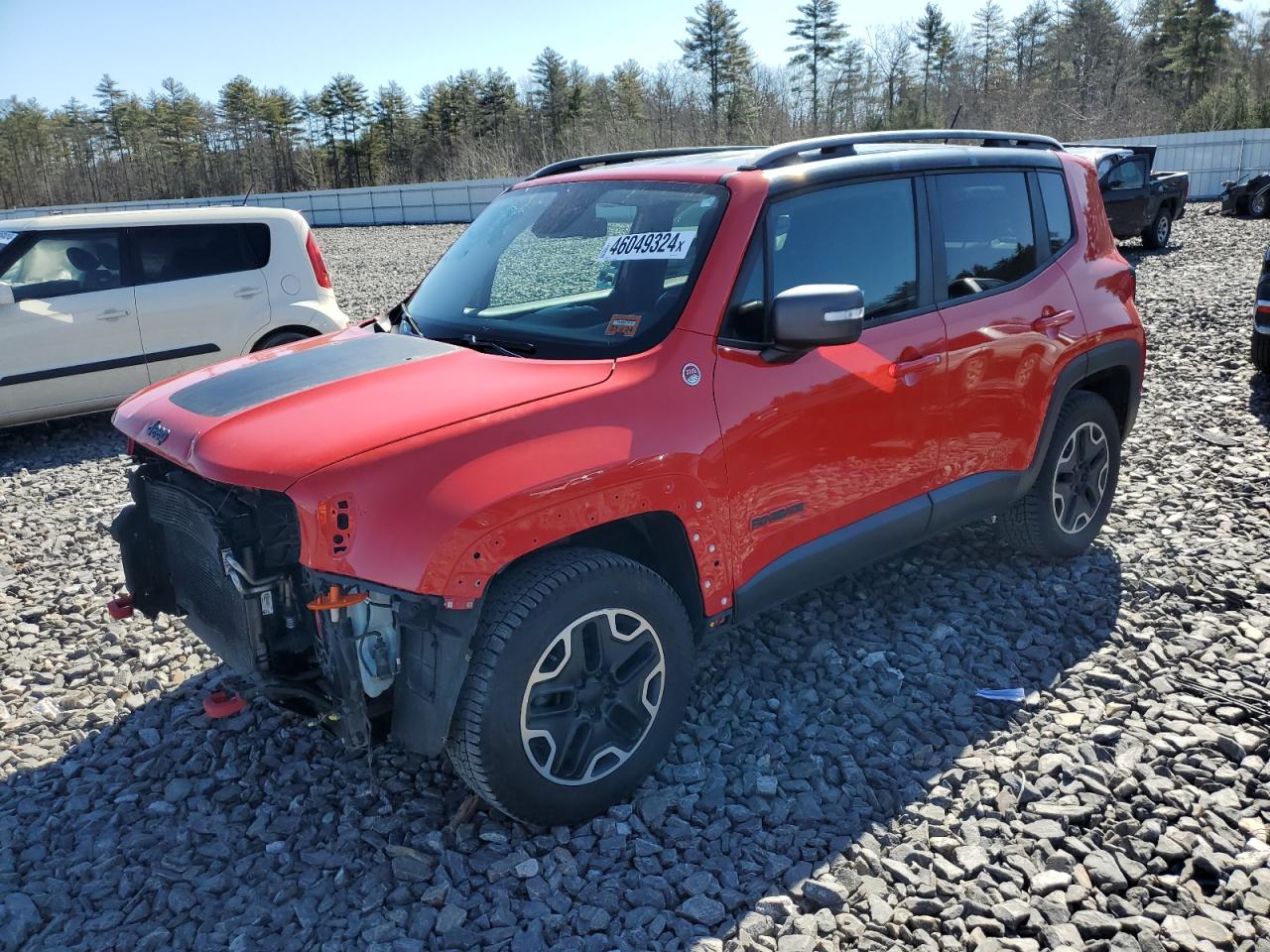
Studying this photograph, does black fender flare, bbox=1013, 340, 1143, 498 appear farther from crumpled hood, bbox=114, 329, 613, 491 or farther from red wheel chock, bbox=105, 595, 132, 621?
red wheel chock, bbox=105, 595, 132, 621

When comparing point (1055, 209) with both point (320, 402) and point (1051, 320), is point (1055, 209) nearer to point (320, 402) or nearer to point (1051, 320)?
point (1051, 320)

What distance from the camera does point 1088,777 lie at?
3240mm

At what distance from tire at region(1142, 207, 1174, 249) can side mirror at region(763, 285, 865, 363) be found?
16.5 m

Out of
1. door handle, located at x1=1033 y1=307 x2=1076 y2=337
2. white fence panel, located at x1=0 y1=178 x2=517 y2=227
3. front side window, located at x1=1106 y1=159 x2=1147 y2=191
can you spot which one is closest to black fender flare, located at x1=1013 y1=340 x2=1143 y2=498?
door handle, located at x1=1033 y1=307 x2=1076 y2=337

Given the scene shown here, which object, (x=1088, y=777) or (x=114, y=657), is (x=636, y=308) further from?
(x=114, y=657)

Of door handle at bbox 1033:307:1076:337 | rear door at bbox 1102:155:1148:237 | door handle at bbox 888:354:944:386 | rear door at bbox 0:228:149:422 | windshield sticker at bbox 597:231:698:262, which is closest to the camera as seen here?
windshield sticker at bbox 597:231:698:262

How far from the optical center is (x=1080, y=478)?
484cm

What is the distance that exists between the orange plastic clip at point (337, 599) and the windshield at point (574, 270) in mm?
1080

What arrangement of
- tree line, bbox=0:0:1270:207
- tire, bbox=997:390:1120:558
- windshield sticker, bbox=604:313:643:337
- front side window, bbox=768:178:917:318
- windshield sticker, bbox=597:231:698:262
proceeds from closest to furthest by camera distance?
1. windshield sticker, bbox=604:313:643:337
2. windshield sticker, bbox=597:231:698:262
3. front side window, bbox=768:178:917:318
4. tire, bbox=997:390:1120:558
5. tree line, bbox=0:0:1270:207

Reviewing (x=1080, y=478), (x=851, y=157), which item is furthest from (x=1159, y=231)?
(x=851, y=157)

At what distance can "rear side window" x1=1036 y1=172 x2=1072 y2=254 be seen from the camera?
4496 millimetres

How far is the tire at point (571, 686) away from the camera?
108 inches

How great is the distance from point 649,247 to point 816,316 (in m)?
0.70

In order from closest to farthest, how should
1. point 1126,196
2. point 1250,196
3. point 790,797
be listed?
point 790,797 → point 1126,196 → point 1250,196
